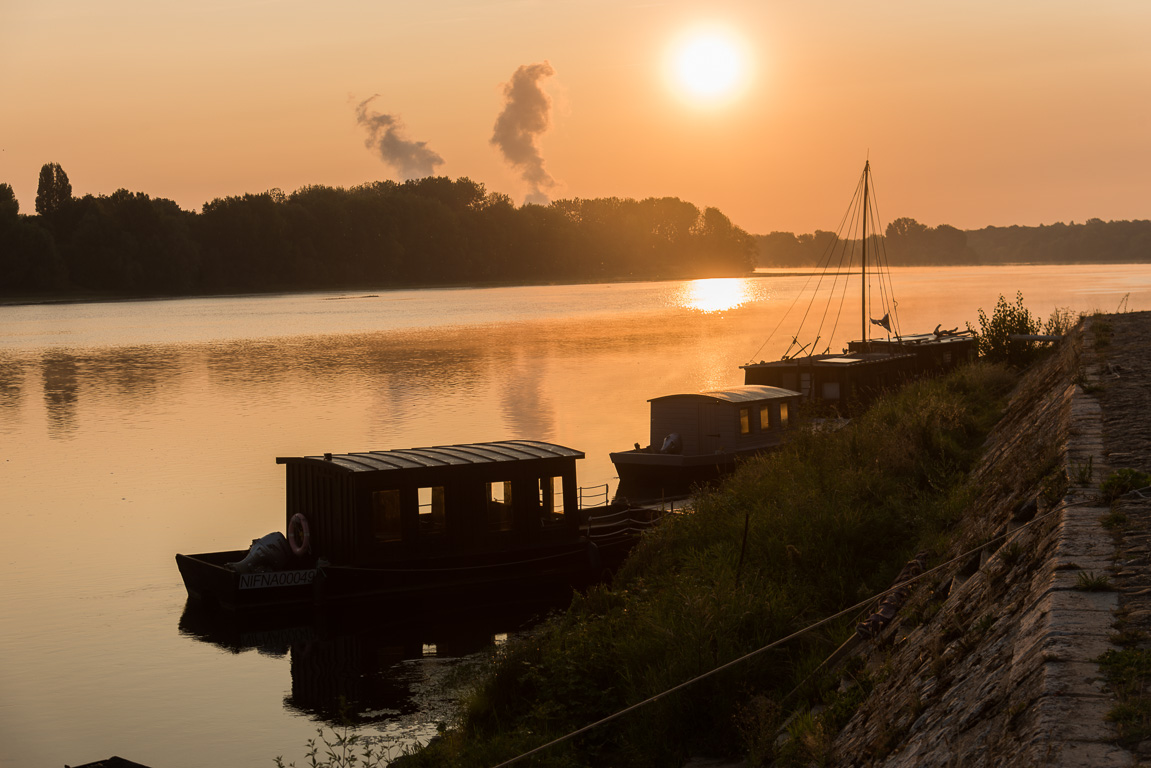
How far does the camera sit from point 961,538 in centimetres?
1287

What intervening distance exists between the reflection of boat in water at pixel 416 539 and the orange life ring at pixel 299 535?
25mm

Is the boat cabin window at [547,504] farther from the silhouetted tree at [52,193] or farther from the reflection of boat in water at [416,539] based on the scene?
the silhouetted tree at [52,193]

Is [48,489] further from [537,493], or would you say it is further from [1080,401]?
[1080,401]

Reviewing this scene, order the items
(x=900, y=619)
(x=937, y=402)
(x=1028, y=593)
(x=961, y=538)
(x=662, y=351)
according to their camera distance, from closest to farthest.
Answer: (x=1028, y=593)
(x=900, y=619)
(x=961, y=538)
(x=937, y=402)
(x=662, y=351)

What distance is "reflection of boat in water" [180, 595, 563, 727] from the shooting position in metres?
19.9

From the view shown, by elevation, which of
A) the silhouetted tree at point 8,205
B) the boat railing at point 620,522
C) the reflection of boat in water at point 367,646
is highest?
the silhouetted tree at point 8,205

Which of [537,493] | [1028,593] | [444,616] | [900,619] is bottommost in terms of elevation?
[444,616]

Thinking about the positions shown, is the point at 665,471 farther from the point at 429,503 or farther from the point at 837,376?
the point at 429,503

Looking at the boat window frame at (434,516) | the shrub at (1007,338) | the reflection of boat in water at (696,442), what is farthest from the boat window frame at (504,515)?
the shrub at (1007,338)

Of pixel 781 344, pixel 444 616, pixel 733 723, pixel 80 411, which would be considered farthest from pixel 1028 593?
pixel 781 344

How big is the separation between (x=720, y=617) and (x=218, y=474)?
32133 mm

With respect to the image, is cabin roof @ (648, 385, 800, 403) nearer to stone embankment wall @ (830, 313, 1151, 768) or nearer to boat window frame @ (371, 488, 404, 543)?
boat window frame @ (371, 488, 404, 543)

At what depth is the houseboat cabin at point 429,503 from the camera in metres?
25.6

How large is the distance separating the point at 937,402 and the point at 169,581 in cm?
1976
